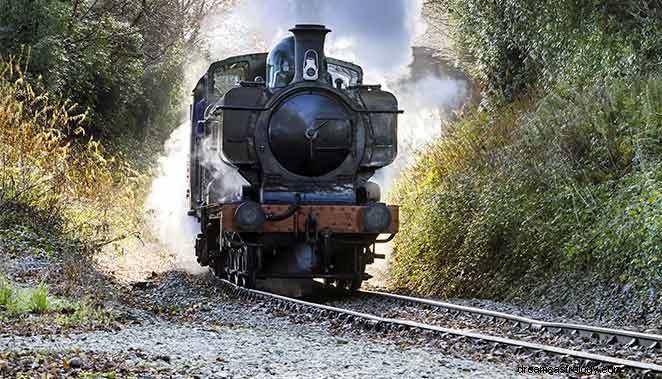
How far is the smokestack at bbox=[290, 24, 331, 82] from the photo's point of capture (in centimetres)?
1272

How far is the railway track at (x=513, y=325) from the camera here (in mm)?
6473

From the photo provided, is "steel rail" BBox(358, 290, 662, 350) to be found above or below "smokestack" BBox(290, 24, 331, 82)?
below

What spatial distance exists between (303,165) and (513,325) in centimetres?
439

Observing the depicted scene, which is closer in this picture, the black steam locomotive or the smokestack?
the black steam locomotive

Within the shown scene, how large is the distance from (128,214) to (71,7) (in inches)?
186

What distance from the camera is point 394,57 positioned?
1895 centimetres

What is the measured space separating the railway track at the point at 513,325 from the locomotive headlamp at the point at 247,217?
2.57 feet

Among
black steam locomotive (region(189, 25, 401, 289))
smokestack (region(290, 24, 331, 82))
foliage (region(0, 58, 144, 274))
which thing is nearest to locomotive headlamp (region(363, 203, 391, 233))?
black steam locomotive (region(189, 25, 401, 289))

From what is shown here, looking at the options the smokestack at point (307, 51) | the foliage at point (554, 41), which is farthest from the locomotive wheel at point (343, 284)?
the foliage at point (554, 41)

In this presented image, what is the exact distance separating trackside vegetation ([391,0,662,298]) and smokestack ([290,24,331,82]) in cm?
309

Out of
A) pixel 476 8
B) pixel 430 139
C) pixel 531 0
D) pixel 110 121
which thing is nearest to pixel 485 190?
pixel 531 0

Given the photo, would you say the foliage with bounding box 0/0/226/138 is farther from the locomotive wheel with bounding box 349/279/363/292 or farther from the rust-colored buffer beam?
the locomotive wheel with bounding box 349/279/363/292

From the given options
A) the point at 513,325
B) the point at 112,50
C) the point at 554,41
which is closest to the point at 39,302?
the point at 513,325

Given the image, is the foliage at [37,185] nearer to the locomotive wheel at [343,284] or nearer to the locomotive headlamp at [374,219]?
the locomotive wheel at [343,284]
